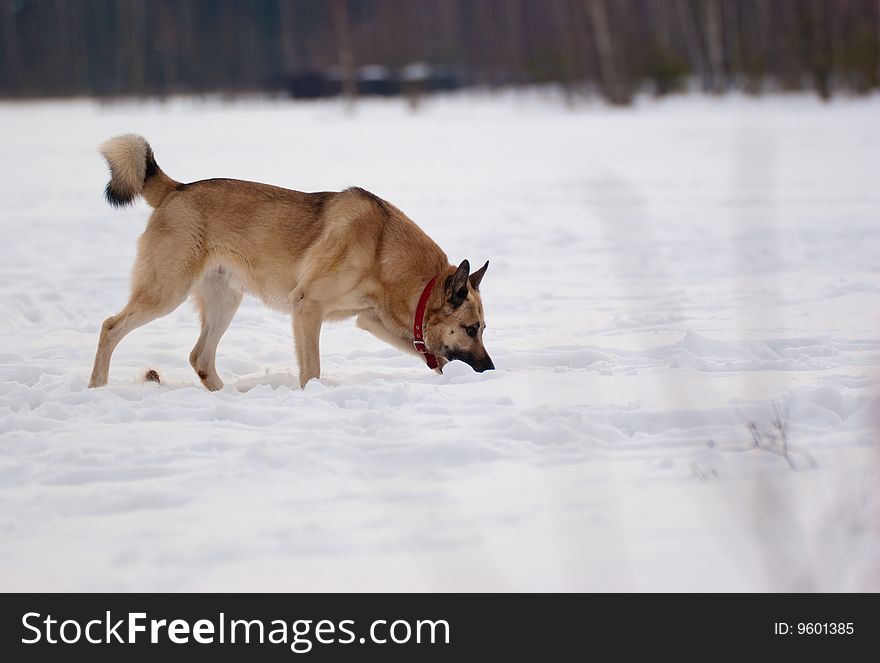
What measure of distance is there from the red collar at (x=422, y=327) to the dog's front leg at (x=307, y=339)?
0.59m

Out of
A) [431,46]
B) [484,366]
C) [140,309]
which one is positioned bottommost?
[431,46]

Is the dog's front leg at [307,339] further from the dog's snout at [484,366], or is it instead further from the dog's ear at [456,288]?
the dog's snout at [484,366]

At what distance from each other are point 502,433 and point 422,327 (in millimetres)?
1739

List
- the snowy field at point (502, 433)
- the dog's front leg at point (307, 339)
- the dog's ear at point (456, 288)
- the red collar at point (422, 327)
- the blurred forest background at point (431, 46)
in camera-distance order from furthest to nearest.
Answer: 1. the blurred forest background at point (431, 46)
2. the red collar at point (422, 327)
3. the dog's front leg at point (307, 339)
4. the dog's ear at point (456, 288)
5. the snowy field at point (502, 433)

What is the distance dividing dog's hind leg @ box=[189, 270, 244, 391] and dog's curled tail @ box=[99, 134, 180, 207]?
60cm

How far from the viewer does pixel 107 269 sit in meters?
10.4

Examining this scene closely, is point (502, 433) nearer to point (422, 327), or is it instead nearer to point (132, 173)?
Result: point (422, 327)

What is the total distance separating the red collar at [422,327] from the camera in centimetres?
631

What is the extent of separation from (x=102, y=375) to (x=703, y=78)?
3529cm

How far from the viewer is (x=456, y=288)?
243 inches

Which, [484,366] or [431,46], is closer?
[484,366]

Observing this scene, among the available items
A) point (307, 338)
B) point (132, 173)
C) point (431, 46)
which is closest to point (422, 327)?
point (307, 338)

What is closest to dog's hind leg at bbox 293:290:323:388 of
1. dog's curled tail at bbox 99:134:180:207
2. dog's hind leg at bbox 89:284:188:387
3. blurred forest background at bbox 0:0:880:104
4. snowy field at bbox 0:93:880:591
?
snowy field at bbox 0:93:880:591

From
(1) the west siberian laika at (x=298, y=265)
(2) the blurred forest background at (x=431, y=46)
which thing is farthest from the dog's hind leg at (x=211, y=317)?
(2) the blurred forest background at (x=431, y=46)
